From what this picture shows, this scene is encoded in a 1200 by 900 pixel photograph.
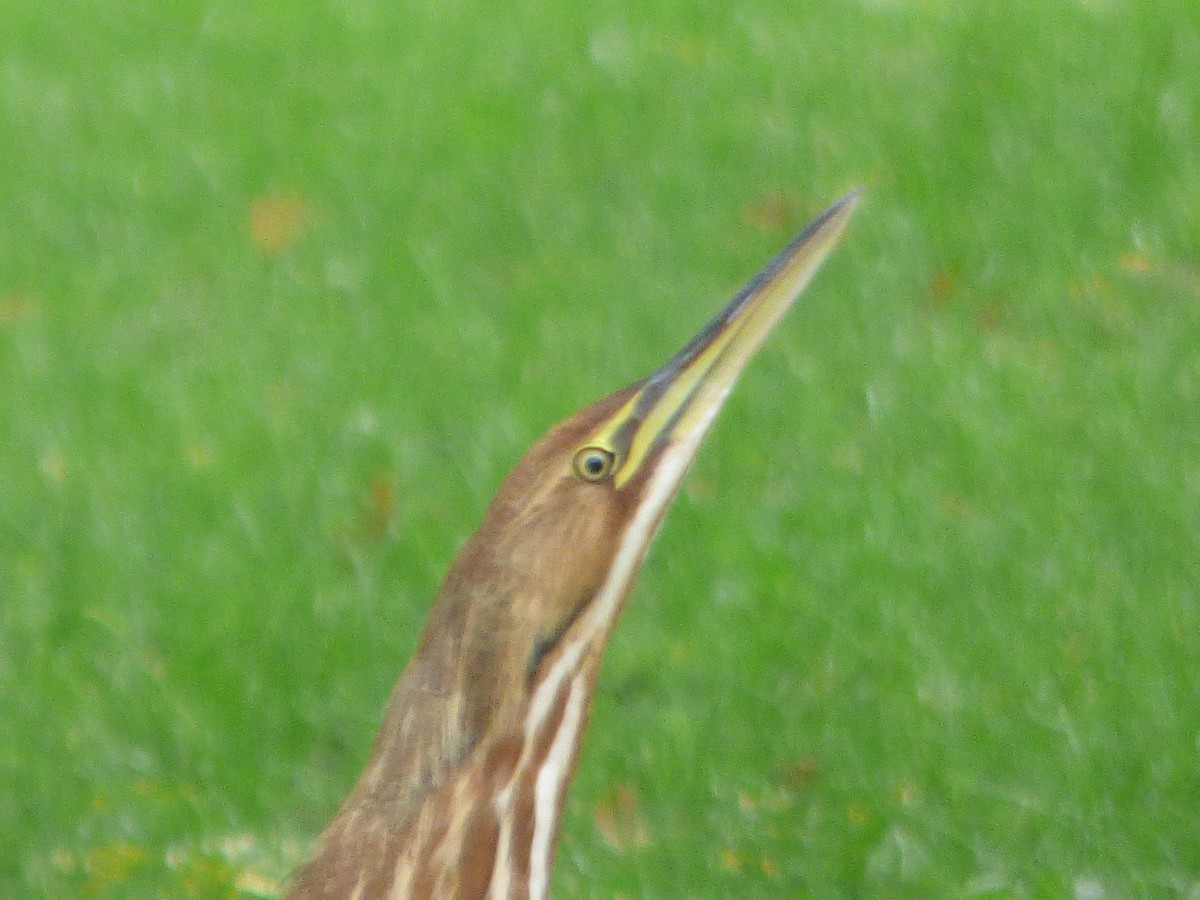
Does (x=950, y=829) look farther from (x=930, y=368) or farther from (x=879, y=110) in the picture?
(x=879, y=110)

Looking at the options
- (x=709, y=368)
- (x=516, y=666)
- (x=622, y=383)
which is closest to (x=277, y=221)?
(x=622, y=383)

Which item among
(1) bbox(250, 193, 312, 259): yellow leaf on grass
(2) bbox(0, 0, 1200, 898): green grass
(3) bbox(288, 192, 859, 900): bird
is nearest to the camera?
(3) bbox(288, 192, 859, 900): bird

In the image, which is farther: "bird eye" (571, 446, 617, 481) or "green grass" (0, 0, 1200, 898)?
"green grass" (0, 0, 1200, 898)

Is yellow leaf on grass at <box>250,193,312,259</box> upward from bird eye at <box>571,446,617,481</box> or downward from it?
downward

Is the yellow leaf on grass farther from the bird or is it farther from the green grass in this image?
the bird

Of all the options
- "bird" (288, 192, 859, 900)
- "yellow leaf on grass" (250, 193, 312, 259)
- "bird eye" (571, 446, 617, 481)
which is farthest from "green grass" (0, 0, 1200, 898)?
"bird eye" (571, 446, 617, 481)

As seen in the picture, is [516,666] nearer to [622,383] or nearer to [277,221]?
[622,383]

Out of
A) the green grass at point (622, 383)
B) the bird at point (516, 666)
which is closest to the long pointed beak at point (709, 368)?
the bird at point (516, 666)
